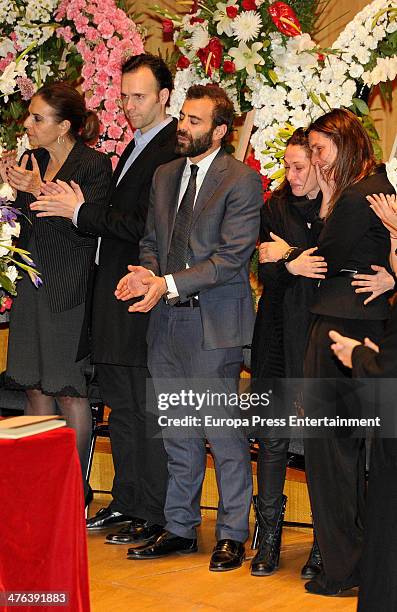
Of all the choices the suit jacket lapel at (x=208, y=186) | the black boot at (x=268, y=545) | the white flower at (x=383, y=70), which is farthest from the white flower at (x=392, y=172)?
the black boot at (x=268, y=545)

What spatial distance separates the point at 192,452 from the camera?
149 inches

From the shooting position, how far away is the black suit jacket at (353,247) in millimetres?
3268

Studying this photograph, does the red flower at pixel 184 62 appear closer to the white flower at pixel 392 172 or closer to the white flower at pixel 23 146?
the white flower at pixel 23 146

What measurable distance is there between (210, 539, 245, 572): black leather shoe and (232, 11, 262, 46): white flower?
1850 millimetres

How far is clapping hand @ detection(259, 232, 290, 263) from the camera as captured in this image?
3.55 metres

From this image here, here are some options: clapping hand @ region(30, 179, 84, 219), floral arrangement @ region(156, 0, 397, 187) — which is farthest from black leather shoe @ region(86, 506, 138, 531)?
floral arrangement @ region(156, 0, 397, 187)

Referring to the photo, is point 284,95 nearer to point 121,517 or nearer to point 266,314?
point 266,314

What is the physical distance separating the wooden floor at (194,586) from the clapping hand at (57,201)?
1222 millimetres

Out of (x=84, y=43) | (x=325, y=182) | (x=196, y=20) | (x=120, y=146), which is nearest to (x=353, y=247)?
(x=325, y=182)

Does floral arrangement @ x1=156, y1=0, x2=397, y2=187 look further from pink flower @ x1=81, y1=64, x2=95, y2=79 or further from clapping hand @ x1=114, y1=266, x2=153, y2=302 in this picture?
clapping hand @ x1=114, y1=266, x2=153, y2=302

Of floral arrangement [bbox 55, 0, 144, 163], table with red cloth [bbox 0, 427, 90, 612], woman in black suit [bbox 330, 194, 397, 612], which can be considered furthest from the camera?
floral arrangement [bbox 55, 0, 144, 163]

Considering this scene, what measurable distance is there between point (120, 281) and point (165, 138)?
25.1 inches

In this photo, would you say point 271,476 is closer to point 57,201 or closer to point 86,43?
point 57,201

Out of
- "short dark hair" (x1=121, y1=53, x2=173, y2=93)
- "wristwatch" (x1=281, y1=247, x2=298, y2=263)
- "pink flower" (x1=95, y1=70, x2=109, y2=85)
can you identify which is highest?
"pink flower" (x1=95, y1=70, x2=109, y2=85)
